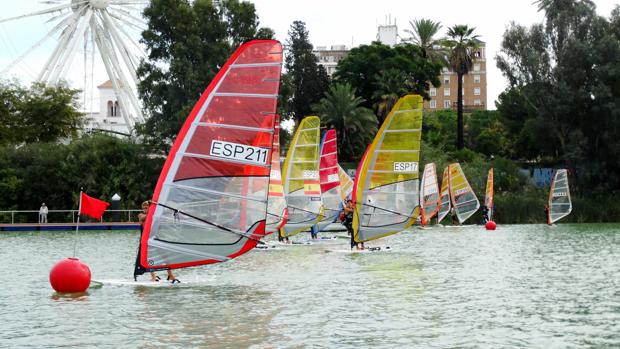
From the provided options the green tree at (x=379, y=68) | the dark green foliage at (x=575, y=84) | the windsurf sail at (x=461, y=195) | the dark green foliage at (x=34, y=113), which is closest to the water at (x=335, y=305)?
the windsurf sail at (x=461, y=195)

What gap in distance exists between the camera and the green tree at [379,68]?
75812 millimetres

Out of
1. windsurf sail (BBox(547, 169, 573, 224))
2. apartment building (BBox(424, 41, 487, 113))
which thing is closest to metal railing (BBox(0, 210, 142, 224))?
windsurf sail (BBox(547, 169, 573, 224))

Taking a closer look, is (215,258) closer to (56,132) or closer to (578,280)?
(578,280)

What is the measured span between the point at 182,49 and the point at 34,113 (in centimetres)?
1304

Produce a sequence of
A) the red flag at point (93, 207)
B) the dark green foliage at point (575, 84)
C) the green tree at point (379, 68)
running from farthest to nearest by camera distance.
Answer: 1. the green tree at point (379, 68)
2. the dark green foliage at point (575, 84)
3. the red flag at point (93, 207)

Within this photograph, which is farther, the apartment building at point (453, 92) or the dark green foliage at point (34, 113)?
the apartment building at point (453, 92)

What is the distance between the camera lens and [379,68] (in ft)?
250

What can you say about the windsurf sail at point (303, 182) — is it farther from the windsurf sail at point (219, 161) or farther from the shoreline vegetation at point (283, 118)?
the shoreline vegetation at point (283, 118)

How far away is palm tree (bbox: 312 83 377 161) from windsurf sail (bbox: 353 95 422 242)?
1598 inches

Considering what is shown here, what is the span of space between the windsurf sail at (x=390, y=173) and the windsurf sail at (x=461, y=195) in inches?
949

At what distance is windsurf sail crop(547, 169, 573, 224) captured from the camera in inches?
1881

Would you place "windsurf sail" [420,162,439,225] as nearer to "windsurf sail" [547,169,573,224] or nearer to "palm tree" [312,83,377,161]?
"windsurf sail" [547,169,573,224]

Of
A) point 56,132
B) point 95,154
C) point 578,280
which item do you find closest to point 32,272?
point 578,280

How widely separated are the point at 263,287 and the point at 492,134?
7721 centimetres
